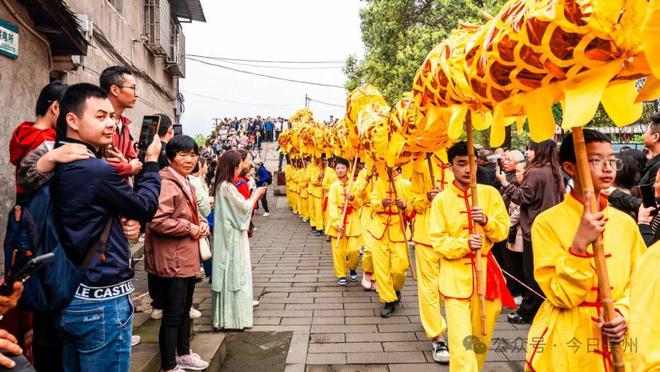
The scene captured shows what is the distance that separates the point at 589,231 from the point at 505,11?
46.8 inches

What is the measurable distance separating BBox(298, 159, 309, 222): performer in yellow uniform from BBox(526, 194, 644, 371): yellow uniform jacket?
1120 centimetres

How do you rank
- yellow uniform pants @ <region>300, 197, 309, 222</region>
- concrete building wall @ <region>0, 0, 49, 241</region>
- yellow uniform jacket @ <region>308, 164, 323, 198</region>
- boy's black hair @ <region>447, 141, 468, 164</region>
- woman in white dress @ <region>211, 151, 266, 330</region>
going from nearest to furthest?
boy's black hair @ <region>447, 141, 468, 164</region>
concrete building wall @ <region>0, 0, 49, 241</region>
woman in white dress @ <region>211, 151, 266, 330</region>
yellow uniform jacket @ <region>308, 164, 323, 198</region>
yellow uniform pants @ <region>300, 197, 309, 222</region>

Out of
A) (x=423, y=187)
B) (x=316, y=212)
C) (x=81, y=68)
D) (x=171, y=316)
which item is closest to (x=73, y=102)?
(x=171, y=316)

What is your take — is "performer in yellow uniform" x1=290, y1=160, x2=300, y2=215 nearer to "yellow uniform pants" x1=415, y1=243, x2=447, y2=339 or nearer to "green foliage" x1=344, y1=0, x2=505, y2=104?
"green foliage" x1=344, y1=0, x2=505, y2=104

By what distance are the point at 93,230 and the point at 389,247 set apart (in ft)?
13.2

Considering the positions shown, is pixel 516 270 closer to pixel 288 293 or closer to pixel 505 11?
pixel 288 293

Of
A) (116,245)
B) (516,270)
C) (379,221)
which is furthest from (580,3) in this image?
(516,270)

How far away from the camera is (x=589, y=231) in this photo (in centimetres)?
228

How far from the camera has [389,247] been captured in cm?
571

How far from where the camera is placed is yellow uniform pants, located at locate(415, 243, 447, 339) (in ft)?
14.5

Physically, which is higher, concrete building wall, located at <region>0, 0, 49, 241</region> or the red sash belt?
concrete building wall, located at <region>0, 0, 49, 241</region>

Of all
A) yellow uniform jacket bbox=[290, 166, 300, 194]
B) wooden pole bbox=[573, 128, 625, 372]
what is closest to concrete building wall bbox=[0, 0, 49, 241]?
wooden pole bbox=[573, 128, 625, 372]

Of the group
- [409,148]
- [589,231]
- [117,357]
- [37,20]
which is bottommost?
[117,357]

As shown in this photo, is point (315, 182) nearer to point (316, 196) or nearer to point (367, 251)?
point (316, 196)
